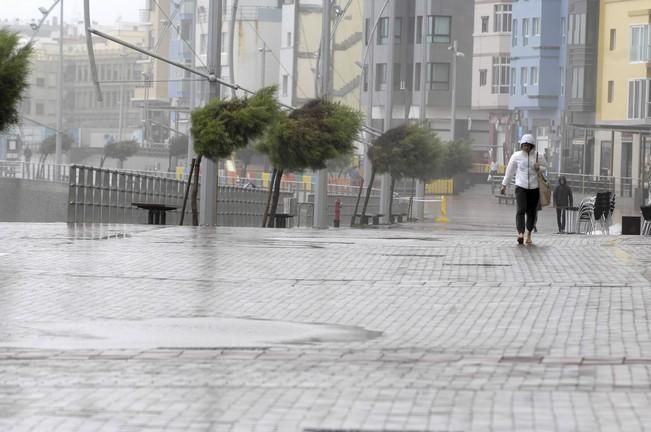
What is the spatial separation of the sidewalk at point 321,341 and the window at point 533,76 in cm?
8747

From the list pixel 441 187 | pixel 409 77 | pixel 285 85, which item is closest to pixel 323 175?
pixel 285 85

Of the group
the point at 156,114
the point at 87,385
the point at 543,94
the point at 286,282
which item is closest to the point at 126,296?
the point at 286,282

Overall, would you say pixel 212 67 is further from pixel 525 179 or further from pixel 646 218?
pixel 525 179

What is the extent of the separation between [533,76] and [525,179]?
3353 inches

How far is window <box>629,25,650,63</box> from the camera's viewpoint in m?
79.6

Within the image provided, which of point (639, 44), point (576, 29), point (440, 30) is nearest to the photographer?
point (639, 44)

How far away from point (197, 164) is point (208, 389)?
32.4 m

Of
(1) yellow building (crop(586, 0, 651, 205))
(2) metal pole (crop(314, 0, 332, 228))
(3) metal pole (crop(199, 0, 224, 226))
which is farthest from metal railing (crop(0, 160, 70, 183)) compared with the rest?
(3) metal pole (crop(199, 0, 224, 226))

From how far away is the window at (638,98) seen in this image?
79250 millimetres

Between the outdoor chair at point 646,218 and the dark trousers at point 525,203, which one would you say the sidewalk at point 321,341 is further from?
the outdoor chair at point 646,218

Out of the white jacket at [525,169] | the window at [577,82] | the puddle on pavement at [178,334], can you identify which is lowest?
the puddle on pavement at [178,334]

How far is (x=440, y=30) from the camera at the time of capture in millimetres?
124812

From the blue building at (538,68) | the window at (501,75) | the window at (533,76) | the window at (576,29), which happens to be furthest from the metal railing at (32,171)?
the window at (501,75)

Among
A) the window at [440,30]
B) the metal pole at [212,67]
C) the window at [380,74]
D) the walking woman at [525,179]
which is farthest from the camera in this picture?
the window at [440,30]
